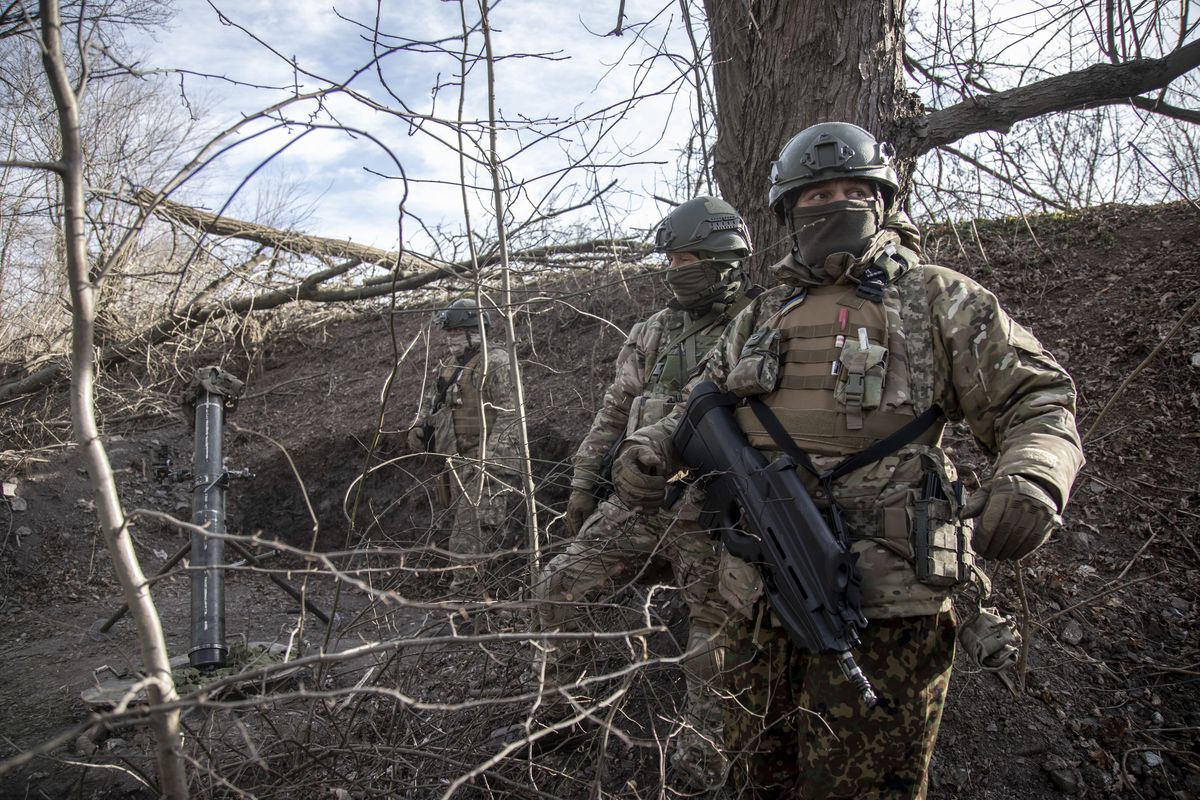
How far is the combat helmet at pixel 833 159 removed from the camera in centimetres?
249

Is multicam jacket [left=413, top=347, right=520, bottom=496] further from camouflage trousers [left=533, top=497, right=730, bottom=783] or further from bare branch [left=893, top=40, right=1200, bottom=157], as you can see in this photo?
bare branch [left=893, top=40, right=1200, bottom=157]

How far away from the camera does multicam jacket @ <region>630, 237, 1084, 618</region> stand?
2123 mm

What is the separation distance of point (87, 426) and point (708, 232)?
2.60 m

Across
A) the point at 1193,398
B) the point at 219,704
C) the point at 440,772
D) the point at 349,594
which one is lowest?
the point at 349,594

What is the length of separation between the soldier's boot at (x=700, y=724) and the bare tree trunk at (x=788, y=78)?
157 centimetres

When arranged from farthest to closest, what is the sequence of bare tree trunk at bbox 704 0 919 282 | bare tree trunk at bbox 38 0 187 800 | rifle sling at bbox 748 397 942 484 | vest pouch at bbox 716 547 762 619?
bare tree trunk at bbox 704 0 919 282, vest pouch at bbox 716 547 762 619, rifle sling at bbox 748 397 942 484, bare tree trunk at bbox 38 0 187 800

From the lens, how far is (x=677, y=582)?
10.7 ft

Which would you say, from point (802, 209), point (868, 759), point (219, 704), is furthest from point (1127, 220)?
point (219, 704)

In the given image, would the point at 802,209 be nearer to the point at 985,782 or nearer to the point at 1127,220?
the point at 985,782

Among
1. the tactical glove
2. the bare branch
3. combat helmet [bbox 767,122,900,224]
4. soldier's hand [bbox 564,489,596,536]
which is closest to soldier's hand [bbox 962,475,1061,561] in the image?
the tactical glove

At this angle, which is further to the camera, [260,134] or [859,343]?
[859,343]

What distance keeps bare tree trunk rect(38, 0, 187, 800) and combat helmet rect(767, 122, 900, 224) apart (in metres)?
1.88

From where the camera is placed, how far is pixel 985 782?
2.85 m

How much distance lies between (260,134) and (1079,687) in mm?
3265
